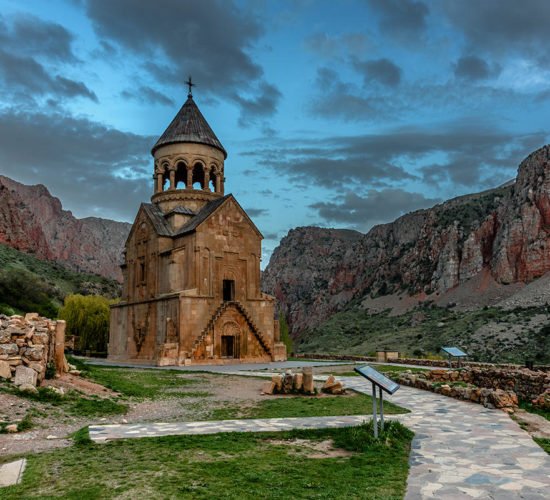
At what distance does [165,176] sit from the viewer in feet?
102

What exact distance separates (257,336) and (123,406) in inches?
662

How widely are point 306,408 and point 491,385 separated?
599cm

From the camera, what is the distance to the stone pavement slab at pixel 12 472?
5.41 metres

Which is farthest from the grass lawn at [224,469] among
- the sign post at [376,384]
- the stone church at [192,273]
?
the stone church at [192,273]

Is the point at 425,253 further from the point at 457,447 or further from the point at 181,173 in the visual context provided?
the point at 457,447

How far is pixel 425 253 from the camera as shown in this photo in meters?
77.5

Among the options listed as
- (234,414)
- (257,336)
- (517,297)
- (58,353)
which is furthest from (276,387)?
(517,297)

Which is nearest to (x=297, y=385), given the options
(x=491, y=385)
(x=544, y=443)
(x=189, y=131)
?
(x=491, y=385)

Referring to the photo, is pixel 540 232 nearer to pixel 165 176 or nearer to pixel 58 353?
pixel 165 176

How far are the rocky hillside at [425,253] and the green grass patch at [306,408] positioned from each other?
51.8 m

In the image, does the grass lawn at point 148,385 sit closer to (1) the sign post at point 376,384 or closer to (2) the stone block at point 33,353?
(2) the stone block at point 33,353

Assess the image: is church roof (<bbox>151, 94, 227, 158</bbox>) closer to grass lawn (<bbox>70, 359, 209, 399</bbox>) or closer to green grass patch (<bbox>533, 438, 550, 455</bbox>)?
grass lawn (<bbox>70, 359, 209, 399</bbox>)

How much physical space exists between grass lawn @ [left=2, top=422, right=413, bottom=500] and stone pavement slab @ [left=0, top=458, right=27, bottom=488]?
0.31 ft

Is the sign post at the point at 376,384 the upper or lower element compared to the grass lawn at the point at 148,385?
upper
